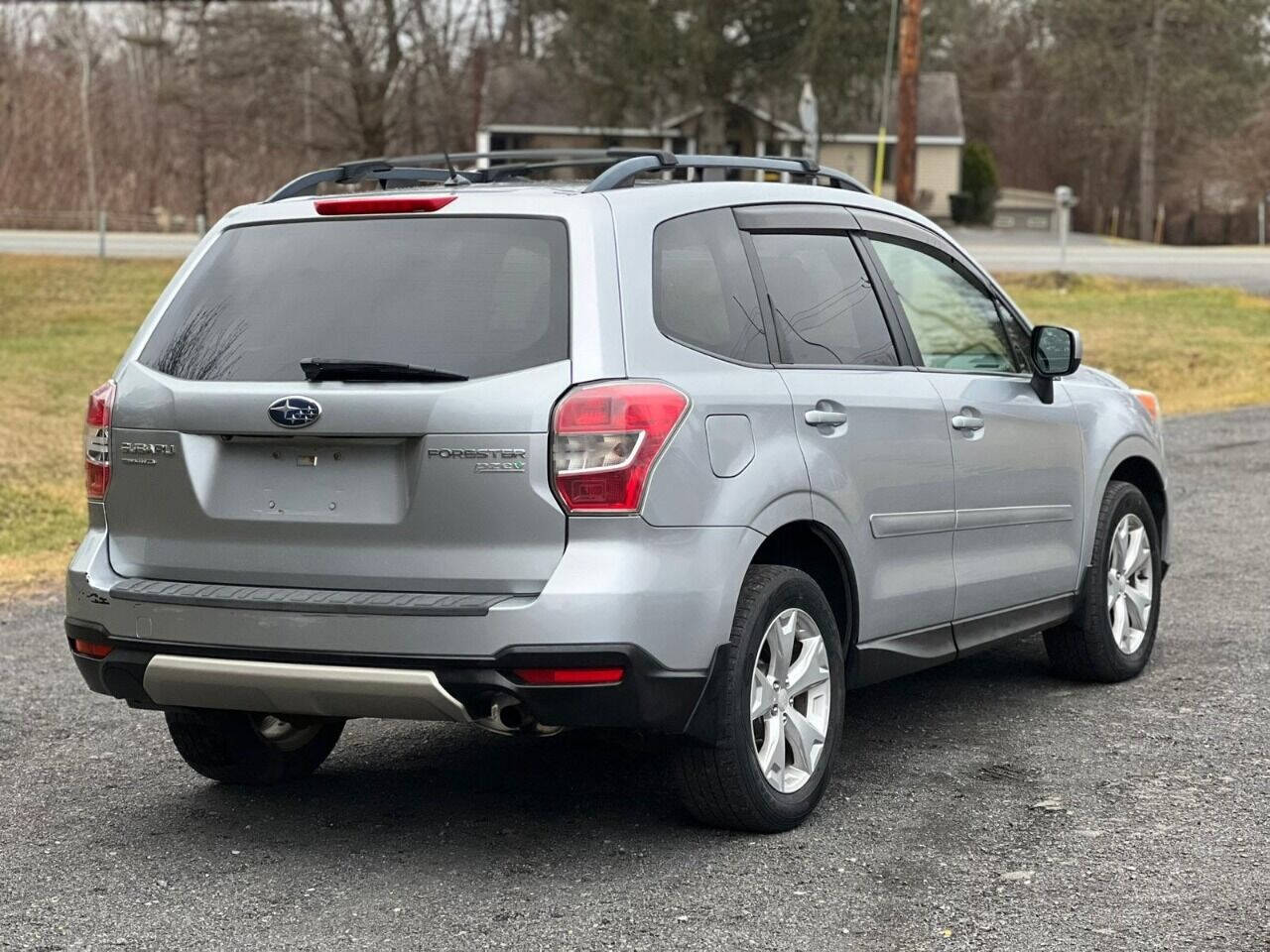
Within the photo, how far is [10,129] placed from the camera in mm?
48031

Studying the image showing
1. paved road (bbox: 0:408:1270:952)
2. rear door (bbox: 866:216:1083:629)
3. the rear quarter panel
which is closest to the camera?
paved road (bbox: 0:408:1270:952)

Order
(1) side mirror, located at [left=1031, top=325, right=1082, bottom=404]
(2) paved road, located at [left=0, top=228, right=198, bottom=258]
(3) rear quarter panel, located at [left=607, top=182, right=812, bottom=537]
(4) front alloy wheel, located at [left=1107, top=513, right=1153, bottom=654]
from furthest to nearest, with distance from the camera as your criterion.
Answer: (2) paved road, located at [left=0, top=228, right=198, bottom=258], (4) front alloy wheel, located at [left=1107, top=513, right=1153, bottom=654], (1) side mirror, located at [left=1031, top=325, right=1082, bottom=404], (3) rear quarter panel, located at [left=607, top=182, right=812, bottom=537]

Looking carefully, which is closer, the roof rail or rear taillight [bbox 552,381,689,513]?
rear taillight [bbox 552,381,689,513]

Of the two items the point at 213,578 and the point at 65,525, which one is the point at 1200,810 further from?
the point at 65,525

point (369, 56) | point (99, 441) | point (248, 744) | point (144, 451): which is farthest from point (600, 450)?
point (369, 56)

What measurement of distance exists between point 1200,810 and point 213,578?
281 cm

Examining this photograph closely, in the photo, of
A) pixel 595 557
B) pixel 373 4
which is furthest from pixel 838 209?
pixel 373 4

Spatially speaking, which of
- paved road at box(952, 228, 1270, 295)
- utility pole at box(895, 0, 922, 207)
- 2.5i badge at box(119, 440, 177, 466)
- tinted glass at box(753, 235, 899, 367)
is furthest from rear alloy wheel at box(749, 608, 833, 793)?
paved road at box(952, 228, 1270, 295)

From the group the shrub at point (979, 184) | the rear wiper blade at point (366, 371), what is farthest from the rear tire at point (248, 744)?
the shrub at point (979, 184)

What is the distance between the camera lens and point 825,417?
515 centimetres

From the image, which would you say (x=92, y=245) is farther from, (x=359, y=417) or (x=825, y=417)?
(x=359, y=417)

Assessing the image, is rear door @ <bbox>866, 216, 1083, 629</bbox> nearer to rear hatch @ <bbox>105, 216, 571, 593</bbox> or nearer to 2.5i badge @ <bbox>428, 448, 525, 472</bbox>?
rear hatch @ <bbox>105, 216, 571, 593</bbox>

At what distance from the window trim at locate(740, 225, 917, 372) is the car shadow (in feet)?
3.96

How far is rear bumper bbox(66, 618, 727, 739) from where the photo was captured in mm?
4426
